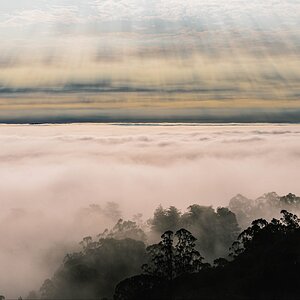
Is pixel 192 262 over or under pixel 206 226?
over

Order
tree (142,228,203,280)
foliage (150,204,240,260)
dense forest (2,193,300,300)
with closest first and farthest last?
dense forest (2,193,300,300) → tree (142,228,203,280) → foliage (150,204,240,260)

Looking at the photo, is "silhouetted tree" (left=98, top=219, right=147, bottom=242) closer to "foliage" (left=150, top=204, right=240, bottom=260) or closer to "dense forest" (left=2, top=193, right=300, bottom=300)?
"dense forest" (left=2, top=193, right=300, bottom=300)

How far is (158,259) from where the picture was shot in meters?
74.4

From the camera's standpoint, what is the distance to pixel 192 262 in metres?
78.3

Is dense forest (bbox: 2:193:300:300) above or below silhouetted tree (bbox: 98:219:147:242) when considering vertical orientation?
above

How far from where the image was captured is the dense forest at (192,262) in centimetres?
5641

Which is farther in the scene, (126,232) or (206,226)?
(206,226)

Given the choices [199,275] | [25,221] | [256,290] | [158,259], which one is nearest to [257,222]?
[158,259]

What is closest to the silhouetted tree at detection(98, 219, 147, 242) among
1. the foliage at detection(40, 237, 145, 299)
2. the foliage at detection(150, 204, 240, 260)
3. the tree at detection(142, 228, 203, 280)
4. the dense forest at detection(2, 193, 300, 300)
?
the dense forest at detection(2, 193, 300, 300)

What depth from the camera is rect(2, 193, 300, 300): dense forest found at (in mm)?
56406

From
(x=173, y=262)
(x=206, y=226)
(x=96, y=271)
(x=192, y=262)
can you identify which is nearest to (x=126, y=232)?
(x=206, y=226)

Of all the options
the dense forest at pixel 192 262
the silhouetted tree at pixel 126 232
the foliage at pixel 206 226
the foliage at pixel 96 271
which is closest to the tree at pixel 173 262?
the dense forest at pixel 192 262

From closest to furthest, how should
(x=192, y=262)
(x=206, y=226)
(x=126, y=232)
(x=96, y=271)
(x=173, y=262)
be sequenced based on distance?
1. (x=173, y=262)
2. (x=192, y=262)
3. (x=96, y=271)
4. (x=126, y=232)
5. (x=206, y=226)

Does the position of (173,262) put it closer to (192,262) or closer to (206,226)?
(192,262)
